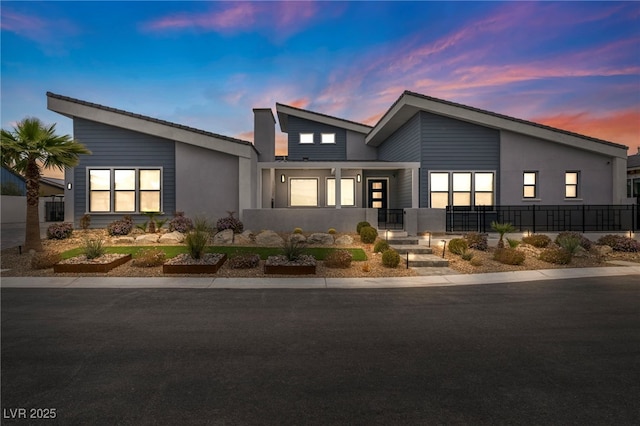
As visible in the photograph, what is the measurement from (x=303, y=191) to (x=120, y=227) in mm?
10300

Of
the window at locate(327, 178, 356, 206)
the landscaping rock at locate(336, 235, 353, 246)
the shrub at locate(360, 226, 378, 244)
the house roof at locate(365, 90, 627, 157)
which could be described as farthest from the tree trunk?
the house roof at locate(365, 90, 627, 157)

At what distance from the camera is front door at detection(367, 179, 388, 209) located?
2011 centimetres

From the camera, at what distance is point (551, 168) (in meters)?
15.4

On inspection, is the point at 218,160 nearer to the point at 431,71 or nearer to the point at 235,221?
the point at 235,221

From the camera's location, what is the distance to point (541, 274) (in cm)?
884

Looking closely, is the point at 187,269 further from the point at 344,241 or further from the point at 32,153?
the point at 32,153

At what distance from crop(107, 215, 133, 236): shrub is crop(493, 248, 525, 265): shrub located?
1568cm

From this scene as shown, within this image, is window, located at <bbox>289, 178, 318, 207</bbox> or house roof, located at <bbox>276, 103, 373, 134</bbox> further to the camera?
house roof, located at <bbox>276, 103, 373, 134</bbox>

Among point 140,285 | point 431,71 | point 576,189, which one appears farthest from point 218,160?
point 576,189

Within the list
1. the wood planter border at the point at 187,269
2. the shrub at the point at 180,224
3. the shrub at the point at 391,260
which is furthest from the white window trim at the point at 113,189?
the shrub at the point at 391,260

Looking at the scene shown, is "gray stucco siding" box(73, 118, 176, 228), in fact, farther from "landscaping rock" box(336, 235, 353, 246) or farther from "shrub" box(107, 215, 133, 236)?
"landscaping rock" box(336, 235, 353, 246)

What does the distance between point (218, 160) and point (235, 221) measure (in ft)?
11.6

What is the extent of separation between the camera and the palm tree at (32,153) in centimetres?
1034

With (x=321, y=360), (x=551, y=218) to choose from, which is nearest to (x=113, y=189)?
(x=321, y=360)
